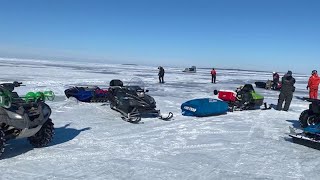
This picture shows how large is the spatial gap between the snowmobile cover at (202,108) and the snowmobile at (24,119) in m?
5.05

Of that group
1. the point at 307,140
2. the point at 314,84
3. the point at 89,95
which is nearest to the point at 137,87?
the point at 89,95

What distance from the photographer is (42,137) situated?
237 inches

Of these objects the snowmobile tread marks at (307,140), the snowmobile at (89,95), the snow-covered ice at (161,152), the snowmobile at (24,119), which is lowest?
the snow-covered ice at (161,152)

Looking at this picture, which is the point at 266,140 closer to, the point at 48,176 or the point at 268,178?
the point at 268,178

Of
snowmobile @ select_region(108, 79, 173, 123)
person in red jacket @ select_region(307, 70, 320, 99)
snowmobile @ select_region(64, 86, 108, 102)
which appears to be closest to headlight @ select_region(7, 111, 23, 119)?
snowmobile @ select_region(108, 79, 173, 123)

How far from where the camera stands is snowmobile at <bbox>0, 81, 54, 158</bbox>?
5121 millimetres

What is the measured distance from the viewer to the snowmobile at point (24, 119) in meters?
5.12

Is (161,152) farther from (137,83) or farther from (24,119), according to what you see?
(137,83)

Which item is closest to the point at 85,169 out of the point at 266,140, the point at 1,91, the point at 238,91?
the point at 1,91

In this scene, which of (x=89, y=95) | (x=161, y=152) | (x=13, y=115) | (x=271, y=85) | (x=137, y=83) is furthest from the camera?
(x=271, y=85)

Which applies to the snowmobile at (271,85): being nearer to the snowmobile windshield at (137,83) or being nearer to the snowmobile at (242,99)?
the snowmobile at (242,99)

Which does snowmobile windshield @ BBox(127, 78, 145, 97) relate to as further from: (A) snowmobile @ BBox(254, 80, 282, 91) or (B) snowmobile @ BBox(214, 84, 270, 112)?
(A) snowmobile @ BBox(254, 80, 282, 91)

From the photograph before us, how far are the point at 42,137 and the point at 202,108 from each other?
5.36 meters

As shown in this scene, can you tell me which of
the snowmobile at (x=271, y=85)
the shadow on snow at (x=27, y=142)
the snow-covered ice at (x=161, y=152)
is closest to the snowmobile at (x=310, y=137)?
the snow-covered ice at (x=161, y=152)
